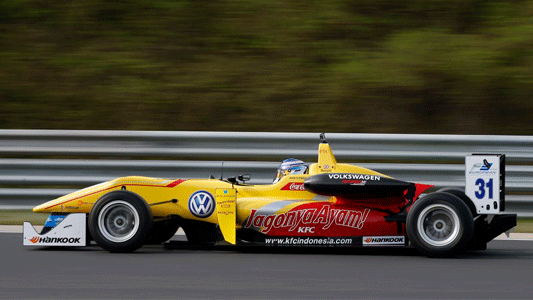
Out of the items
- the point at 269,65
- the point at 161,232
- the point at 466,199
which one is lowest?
the point at 161,232

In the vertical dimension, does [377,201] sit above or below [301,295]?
above

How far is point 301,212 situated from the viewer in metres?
6.97

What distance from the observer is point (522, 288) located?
5434 millimetres

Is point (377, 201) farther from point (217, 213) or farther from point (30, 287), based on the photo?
point (30, 287)

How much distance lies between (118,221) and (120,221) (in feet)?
0.06

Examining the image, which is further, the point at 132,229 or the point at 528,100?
the point at 528,100

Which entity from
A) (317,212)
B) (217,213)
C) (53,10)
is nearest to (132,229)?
(217,213)

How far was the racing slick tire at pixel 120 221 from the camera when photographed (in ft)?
22.8

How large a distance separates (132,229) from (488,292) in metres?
3.29

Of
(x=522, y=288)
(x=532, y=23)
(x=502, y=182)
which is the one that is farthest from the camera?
(x=532, y=23)

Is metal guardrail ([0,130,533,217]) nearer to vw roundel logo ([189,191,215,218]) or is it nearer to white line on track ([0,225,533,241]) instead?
white line on track ([0,225,533,241])

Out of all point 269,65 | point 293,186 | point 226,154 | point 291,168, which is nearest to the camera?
point 293,186

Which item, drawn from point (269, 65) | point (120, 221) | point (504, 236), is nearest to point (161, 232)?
point (120, 221)

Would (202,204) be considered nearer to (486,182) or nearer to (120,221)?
(120,221)
